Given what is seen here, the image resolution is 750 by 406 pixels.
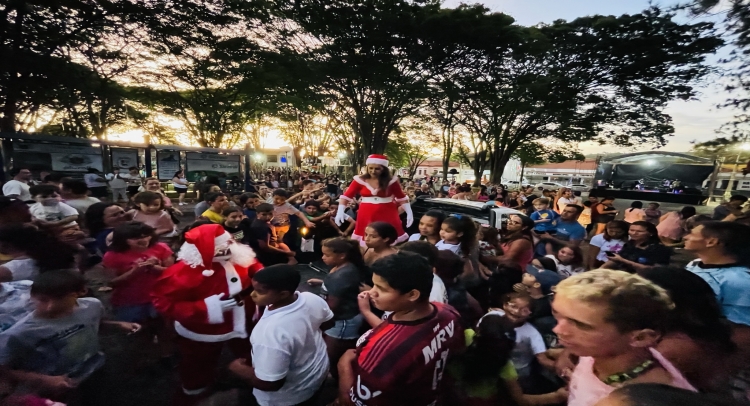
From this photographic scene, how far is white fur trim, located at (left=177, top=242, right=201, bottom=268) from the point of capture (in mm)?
2369

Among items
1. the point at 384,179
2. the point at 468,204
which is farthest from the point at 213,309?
the point at 468,204

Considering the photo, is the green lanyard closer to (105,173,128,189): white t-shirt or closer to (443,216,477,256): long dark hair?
(443,216,477,256): long dark hair

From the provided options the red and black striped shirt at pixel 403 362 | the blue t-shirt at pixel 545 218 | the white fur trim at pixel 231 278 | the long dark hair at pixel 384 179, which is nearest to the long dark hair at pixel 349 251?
the white fur trim at pixel 231 278

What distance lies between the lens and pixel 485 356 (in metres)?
1.91

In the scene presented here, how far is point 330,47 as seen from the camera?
1323cm

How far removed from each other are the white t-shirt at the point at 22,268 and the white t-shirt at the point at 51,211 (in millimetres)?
2076

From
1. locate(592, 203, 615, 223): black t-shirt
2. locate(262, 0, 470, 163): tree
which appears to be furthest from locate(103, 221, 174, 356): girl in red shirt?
locate(262, 0, 470, 163): tree

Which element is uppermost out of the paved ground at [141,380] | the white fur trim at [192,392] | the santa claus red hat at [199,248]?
the santa claus red hat at [199,248]

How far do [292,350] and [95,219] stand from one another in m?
3.44

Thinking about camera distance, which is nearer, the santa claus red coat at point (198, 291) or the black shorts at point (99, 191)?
the santa claus red coat at point (198, 291)

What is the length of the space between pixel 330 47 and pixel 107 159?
385 inches

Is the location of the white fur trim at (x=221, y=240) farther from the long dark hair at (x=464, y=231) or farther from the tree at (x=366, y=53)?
the tree at (x=366, y=53)

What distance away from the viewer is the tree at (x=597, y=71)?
14133mm

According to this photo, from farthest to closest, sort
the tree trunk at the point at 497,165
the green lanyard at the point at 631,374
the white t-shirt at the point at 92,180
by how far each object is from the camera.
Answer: the tree trunk at the point at 497,165 → the white t-shirt at the point at 92,180 → the green lanyard at the point at 631,374
